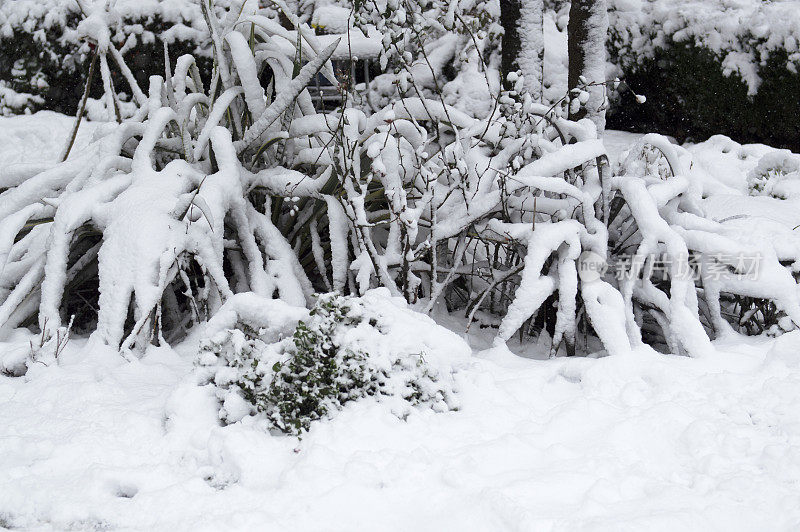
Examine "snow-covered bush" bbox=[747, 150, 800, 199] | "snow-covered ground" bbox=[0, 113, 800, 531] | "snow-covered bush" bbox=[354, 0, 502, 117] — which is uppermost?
"snow-covered bush" bbox=[354, 0, 502, 117]

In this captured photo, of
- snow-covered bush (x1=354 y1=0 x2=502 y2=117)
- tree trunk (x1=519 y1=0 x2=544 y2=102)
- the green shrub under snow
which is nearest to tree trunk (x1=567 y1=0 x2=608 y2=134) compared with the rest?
tree trunk (x1=519 y1=0 x2=544 y2=102)

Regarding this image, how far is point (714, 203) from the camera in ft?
12.6

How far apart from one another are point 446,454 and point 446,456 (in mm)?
18

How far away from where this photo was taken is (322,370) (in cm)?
201

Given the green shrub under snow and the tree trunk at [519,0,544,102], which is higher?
Result: the tree trunk at [519,0,544,102]

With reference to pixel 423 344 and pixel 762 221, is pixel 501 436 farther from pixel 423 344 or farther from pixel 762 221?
pixel 762 221

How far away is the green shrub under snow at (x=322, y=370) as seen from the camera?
6.42 feet

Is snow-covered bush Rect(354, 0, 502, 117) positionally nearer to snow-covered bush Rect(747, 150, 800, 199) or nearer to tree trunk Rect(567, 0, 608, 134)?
tree trunk Rect(567, 0, 608, 134)

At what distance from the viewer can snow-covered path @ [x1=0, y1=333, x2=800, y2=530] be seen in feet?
5.14

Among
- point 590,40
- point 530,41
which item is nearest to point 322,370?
point 590,40

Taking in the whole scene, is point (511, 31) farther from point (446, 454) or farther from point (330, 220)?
point (446, 454)

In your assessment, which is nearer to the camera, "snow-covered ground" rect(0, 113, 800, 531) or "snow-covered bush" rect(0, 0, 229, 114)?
"snow-covered ground" rect(0, 113, 800, 531)

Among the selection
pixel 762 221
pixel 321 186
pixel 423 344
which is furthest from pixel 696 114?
pixel 423 344

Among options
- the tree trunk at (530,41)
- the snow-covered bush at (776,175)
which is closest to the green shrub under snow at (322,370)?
the tree trunk at (530,41)
